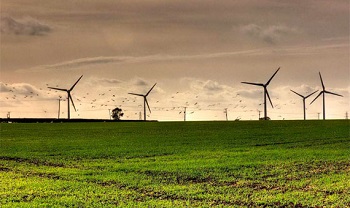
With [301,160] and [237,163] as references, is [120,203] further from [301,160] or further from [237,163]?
[301,160]

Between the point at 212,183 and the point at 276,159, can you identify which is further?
the point at 276,159

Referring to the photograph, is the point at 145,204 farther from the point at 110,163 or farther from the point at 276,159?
the point at 276,159

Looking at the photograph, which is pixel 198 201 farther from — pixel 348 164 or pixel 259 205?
Result: pixel 348 164

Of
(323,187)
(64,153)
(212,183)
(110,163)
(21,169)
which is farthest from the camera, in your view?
(64,153)

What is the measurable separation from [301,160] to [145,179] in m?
12.1

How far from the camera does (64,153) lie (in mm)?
38375

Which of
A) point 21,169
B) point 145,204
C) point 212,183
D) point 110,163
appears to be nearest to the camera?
point 145,204

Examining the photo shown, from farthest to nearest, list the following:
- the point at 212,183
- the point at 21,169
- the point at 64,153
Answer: the point at 64,153
the point at 21,169
the point at 212,183

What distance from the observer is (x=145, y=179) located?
23656 millimetres

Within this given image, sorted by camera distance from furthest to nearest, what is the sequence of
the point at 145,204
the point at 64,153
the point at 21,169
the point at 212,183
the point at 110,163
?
1. the point at 64,153
2. the point at 110,163
3. the point at 21,169
4. the point at 212,183
5. the point at 145,204

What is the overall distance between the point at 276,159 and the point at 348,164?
4.63 metres

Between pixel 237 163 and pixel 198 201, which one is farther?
pixel 237 163

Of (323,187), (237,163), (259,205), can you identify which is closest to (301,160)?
(237,163)

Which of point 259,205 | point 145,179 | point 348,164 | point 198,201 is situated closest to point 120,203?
point 198,201
